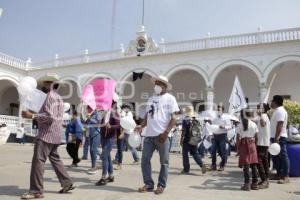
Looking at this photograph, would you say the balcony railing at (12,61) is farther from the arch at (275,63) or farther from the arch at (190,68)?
the arch at (275,63)

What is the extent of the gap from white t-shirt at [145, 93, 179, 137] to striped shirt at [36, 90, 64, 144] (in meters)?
1.37

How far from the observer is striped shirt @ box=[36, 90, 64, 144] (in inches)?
203

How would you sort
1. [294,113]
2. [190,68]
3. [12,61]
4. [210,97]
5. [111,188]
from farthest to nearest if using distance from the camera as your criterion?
[12,61], [190,68], [210,97], [294,113], [111,188]

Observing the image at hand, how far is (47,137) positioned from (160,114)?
170 centimetres

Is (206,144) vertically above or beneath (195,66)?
beneath

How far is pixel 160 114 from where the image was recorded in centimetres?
569

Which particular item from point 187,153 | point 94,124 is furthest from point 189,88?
point 94,124

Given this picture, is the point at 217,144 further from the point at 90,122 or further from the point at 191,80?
the point at 191,80

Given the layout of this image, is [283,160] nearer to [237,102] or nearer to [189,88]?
[237,102]

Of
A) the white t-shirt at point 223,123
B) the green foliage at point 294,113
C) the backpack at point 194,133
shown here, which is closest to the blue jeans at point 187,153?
the backpack at point 194,133

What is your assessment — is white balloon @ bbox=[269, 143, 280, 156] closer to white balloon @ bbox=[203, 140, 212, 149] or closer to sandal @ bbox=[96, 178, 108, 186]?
sandal @ bbox=[96, 178, 108, 186]

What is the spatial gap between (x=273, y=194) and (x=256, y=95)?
18.1 m

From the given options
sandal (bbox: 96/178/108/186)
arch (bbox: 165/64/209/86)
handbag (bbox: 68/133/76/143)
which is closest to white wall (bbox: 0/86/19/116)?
arch (bbox: 165/64/209/86)

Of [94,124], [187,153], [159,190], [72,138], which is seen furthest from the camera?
[72,138]
